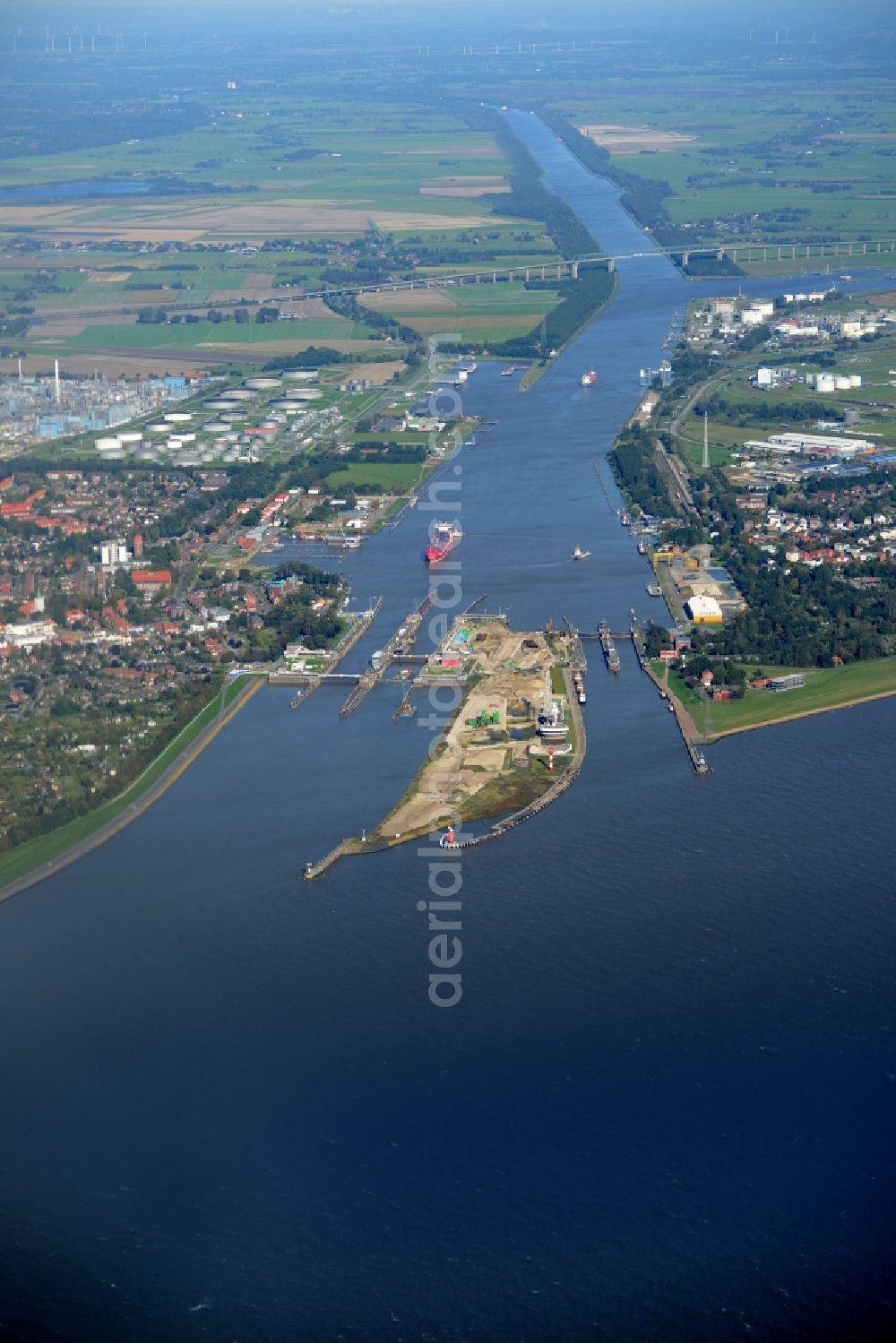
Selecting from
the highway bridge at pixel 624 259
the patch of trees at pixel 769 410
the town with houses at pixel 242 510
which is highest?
the highway bridge at pixel 624 259

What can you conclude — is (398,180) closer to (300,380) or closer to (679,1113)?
(300,380)

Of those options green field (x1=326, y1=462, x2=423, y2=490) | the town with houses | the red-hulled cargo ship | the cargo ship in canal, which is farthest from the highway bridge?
the cargo ship in canal

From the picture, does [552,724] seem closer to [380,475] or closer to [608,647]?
[608,647]

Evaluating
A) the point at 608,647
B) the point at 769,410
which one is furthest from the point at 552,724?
the point at 769,410

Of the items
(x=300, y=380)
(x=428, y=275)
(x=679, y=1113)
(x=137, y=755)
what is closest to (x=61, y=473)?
(x=300, y=380)

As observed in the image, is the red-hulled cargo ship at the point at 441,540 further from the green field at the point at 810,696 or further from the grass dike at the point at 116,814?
the green field at the point at 810,696

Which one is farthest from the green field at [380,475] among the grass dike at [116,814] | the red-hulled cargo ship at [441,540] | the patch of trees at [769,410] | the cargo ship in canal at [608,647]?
Result: the grass dike at [116,814]

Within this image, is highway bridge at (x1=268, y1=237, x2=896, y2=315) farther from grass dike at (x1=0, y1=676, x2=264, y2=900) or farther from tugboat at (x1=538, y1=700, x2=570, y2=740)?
tugboat at (x1=538, y1=700, x2=570, y2=740)

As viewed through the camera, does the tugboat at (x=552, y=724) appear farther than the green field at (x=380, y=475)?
No
